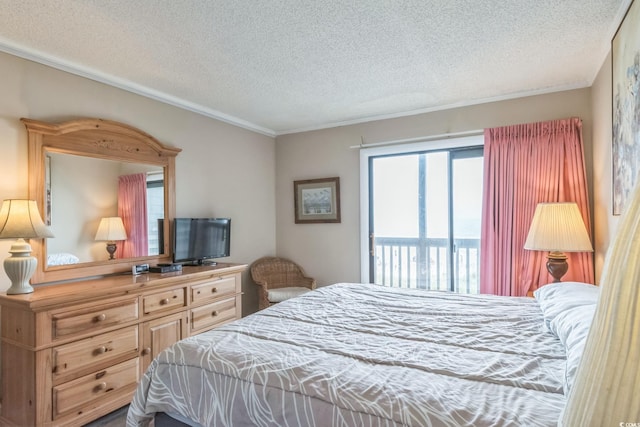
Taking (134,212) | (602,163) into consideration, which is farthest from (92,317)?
(602,163)

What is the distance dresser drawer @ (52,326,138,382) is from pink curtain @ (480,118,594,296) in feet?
10.3

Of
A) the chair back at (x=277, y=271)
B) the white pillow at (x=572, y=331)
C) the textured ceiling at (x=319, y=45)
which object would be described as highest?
the textured ceiling at (x=319, y=45)

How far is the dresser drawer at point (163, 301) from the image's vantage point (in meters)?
2.54

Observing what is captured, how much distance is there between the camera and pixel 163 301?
2.67 m

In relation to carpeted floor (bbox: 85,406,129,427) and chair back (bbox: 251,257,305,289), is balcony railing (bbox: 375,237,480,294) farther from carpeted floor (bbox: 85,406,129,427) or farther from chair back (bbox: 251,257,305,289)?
carpeted floor (bbox: 85,406,129,427)

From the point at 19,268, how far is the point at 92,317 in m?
0.50

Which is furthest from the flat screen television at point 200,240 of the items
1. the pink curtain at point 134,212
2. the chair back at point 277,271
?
the chair back at point 277,271

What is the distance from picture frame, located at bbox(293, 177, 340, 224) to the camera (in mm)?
4305

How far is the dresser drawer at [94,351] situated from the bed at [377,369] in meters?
0.86

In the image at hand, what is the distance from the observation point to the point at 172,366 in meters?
1.48

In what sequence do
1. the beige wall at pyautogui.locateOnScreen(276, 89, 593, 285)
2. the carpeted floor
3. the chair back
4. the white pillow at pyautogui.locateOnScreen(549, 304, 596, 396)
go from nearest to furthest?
the white pillow at pyautogui.locateOnScreen(549, 304, 596, 396) < the carpeted floor < the beige wall at pyautogui.locateOnScreen(276, 89, 593, 285) < the chair back

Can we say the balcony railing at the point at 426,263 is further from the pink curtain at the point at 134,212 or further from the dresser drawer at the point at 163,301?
the pink curtain at the point at 134,212

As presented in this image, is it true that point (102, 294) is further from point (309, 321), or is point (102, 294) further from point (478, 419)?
point (478, 419)

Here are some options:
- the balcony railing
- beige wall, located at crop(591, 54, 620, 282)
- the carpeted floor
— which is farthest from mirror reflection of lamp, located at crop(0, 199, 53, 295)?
beige wall, located at crop(591, 54, 620, 282)
